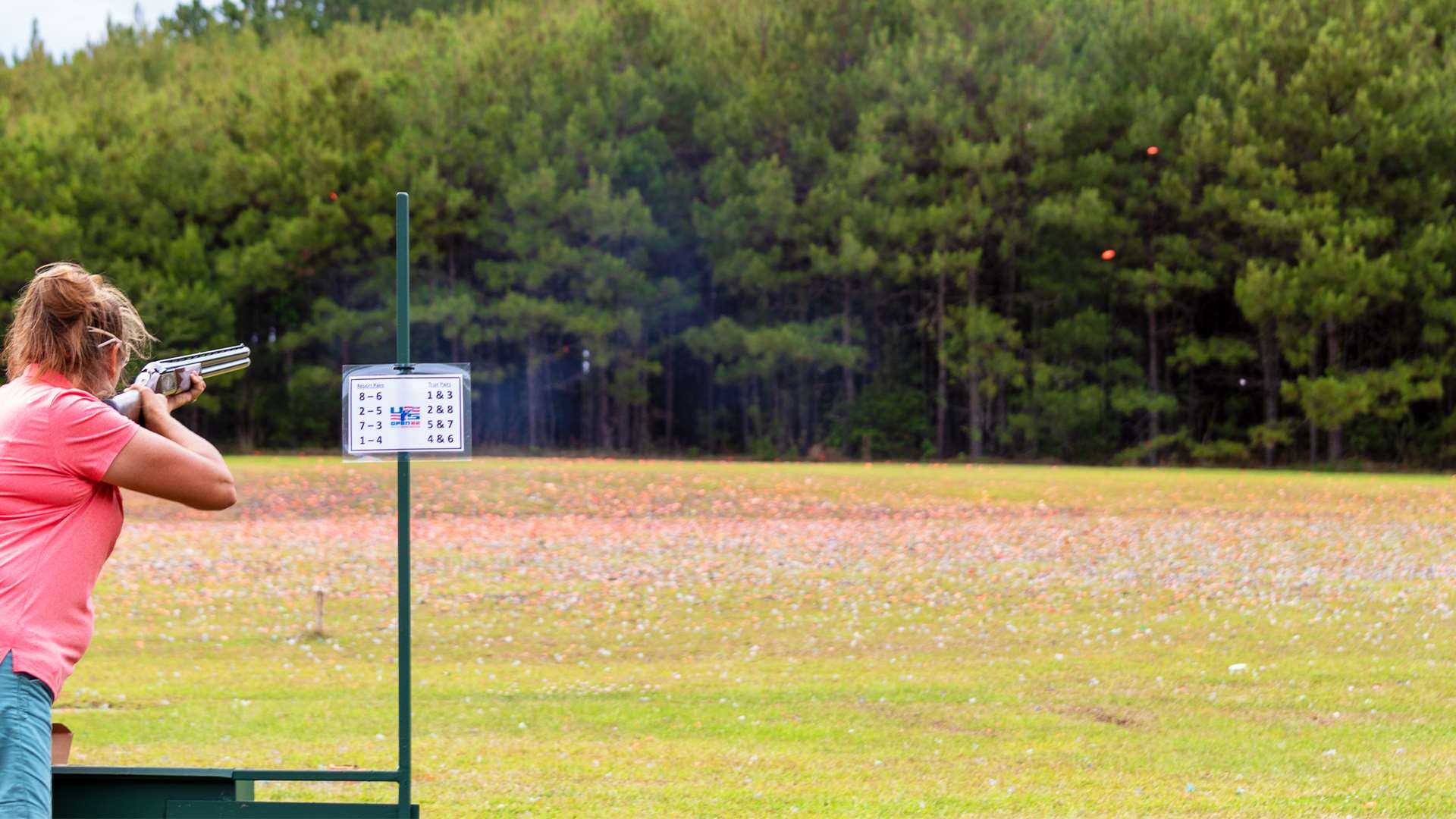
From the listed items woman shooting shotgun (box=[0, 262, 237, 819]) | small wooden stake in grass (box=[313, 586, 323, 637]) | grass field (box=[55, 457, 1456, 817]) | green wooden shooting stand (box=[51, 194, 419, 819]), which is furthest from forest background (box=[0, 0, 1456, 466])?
woman shooting shotgun (box=[0, 262, 237, 819])

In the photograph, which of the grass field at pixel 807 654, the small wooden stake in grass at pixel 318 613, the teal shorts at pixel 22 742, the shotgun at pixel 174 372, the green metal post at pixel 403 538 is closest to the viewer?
the teal shorts at pixel 22 742

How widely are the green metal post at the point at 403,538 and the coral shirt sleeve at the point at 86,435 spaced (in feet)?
3.82

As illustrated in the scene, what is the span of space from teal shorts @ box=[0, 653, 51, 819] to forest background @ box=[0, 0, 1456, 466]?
115 ft

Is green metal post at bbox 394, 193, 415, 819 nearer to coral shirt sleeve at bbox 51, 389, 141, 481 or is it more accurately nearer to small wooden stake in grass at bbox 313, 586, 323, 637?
coral shirt sleeve at bbox 51, 389, 141, 481

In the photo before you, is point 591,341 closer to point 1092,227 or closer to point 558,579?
point 1092,227

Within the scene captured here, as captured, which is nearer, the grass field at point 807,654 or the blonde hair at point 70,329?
the blonde hair at point 70,329

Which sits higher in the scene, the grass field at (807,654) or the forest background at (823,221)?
the forest background at (823,221)

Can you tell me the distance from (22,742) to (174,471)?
0.62 meters

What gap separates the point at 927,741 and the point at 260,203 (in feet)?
126

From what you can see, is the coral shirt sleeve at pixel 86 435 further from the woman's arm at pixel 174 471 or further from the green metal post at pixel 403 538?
the green metal post at pixel 403 538

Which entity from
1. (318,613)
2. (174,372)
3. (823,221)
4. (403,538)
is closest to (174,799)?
(403,538)

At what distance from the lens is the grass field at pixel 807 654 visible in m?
6.81

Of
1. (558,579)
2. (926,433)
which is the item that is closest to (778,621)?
(558,579)

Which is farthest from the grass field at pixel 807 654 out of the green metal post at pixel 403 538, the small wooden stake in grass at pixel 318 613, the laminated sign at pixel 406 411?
the laminated sign at pixel 406 411
